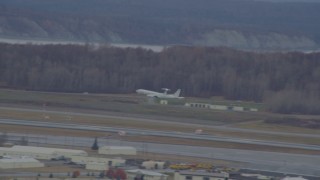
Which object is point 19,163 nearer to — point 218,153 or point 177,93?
point 218,153

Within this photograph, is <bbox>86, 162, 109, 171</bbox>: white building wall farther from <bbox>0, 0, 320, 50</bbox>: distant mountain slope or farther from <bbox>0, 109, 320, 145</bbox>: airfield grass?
<bbox>0, 0, 320, 50</bbox>: distant mountain slope

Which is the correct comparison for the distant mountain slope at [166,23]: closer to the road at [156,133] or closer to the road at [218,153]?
the road at [156,133]

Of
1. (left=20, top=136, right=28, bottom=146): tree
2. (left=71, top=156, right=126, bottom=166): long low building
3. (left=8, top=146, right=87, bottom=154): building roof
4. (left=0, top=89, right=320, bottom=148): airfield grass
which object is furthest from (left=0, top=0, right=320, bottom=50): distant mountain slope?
(left=71, top=156, right=126, bottom=166): long low building

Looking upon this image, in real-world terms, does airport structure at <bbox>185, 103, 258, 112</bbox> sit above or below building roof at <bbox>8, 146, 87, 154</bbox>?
above

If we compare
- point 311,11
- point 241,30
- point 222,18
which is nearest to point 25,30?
point 241,30

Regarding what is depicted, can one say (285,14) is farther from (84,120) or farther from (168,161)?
(168,161)

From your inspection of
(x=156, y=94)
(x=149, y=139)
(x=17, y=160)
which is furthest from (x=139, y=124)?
(x=17, y=160)
